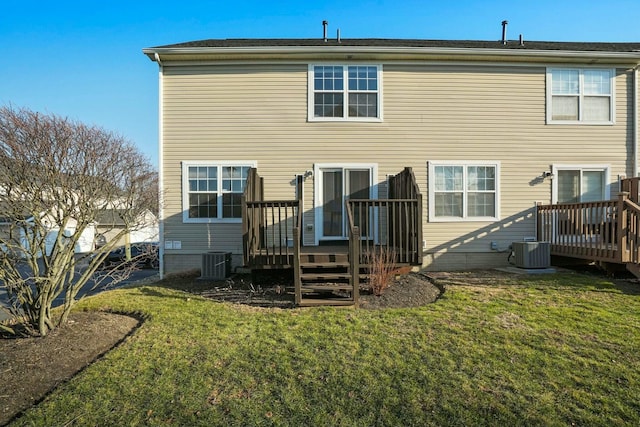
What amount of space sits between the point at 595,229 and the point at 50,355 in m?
10.1

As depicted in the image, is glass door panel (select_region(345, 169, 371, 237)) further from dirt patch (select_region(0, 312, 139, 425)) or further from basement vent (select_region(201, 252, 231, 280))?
dirt patch (select_region(0, 312, 139, 425))

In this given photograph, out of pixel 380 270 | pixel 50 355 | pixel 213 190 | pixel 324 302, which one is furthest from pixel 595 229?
pixel 50 355

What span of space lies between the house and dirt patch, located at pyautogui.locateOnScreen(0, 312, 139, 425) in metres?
4.25

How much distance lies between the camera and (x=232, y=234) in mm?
9133

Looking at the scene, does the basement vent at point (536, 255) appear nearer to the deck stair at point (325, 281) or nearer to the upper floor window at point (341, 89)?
the deck stair at point (325, 281)

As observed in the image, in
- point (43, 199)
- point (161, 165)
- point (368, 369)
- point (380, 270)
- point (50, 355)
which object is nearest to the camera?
point (368, 369)

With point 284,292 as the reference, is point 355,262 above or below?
above

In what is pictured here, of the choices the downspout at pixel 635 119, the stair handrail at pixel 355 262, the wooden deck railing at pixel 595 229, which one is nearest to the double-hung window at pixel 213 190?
the stair handrail at pixel 355 262

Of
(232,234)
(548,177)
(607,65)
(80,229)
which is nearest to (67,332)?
(80,229)

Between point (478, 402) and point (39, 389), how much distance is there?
4.08 metres

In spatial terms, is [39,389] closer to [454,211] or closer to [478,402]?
[478,402]

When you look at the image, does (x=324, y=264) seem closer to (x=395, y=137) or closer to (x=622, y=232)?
(x=395, y=137)

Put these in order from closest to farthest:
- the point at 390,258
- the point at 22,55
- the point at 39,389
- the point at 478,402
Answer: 1. the point at 478,402
2. the point at 39,389
3. the point at 390,258
4. the point at 22,55

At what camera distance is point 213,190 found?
9.17 m
